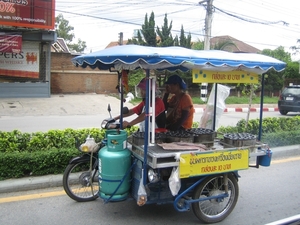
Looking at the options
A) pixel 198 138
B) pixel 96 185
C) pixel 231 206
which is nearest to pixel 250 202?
pixel 231 206

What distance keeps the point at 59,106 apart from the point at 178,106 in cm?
1143

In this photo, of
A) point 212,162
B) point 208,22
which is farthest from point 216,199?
point 208,22

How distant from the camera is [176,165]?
10.9 feet

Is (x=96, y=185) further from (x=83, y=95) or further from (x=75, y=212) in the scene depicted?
(x=83, y=95)

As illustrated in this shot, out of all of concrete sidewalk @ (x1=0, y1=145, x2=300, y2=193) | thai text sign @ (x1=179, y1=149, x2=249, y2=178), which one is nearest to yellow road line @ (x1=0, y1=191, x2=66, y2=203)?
→ concrete sidewalk @ (x1=0, y1=145, x2=300, y2=193)

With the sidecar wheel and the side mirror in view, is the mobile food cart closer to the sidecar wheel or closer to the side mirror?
the sidecar wheel

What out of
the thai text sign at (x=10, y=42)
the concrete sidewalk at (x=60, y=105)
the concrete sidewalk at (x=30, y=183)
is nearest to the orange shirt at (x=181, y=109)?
the concrete sidewalk at (x=30, y=183)

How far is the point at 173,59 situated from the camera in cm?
311

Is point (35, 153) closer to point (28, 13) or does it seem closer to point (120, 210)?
point (120, 210)

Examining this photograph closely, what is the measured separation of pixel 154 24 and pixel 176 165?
1755cm

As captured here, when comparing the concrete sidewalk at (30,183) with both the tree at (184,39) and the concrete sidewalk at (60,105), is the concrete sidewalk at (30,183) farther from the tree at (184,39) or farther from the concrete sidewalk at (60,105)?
the tree at (184,39)

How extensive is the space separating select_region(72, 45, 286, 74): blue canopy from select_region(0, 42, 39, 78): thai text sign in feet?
46.1

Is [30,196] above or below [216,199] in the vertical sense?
below

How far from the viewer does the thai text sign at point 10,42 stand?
15.0 m
